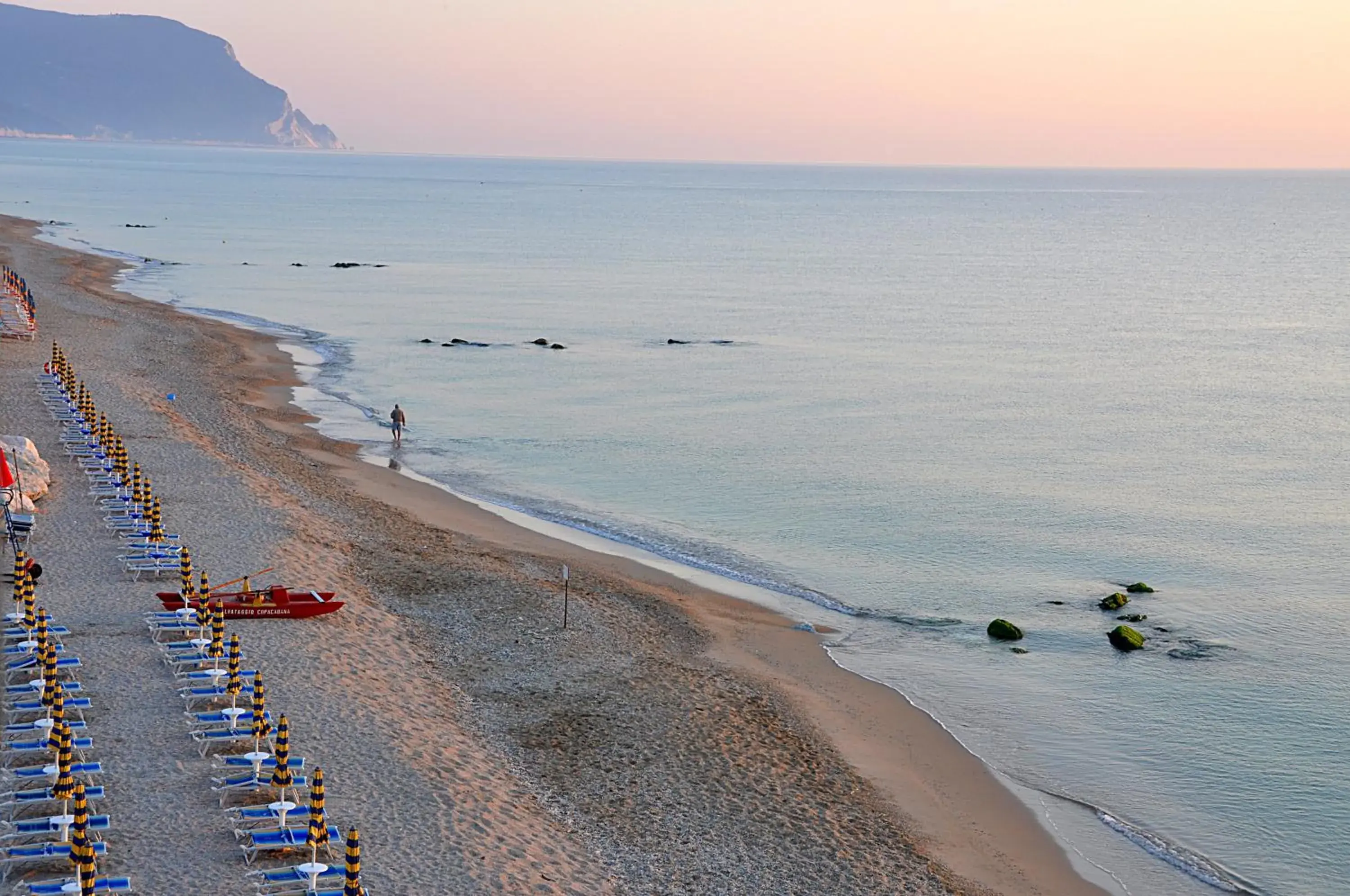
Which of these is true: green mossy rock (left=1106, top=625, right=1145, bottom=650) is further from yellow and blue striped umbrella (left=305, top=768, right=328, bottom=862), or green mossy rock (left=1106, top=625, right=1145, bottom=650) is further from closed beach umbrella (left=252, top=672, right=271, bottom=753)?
yellow and blue striped umbrella (left=305, top=768, right=328, bottom=862)

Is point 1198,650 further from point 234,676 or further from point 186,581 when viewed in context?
point 186,581

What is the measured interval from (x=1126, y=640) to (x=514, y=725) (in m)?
12.7

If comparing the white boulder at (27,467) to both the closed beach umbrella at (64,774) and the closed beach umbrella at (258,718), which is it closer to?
the closed beach umbrella at (258,718)

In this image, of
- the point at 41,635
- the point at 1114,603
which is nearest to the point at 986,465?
the point at 1114,603

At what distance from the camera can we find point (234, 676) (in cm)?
1878

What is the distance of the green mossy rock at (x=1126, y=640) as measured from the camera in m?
26.7

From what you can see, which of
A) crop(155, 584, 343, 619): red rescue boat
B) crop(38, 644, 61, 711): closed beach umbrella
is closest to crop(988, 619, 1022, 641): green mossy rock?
crop(155, 584, 343, 619): red rescue boat

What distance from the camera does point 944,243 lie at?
5605 inches

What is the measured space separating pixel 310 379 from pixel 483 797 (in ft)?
128

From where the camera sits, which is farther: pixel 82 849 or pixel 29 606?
pixel 29 606

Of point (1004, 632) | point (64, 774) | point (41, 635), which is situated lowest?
point (1004, 632)

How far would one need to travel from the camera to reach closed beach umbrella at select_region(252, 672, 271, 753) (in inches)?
683

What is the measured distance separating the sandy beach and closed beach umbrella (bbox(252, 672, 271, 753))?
781mm

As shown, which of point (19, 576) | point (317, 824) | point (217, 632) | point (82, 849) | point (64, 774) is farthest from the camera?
point (19, 576)
